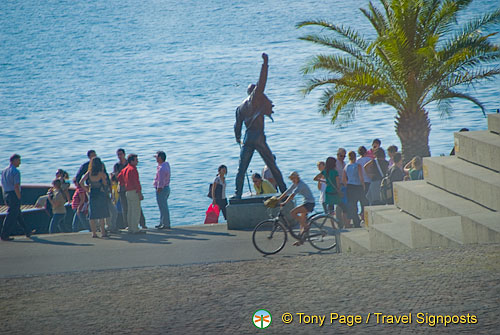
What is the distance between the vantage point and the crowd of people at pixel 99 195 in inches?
525

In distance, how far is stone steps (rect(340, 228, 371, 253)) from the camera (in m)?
10.8

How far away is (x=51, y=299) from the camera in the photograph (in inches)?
322

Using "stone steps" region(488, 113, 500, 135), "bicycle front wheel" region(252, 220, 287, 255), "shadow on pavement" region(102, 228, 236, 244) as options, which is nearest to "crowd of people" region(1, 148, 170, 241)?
"shadow on pavement" region(102, 228, 236, 244)

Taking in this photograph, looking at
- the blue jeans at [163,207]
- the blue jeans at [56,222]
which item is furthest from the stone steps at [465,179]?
the blue jeans at [56,222]

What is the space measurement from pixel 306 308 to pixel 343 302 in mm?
364

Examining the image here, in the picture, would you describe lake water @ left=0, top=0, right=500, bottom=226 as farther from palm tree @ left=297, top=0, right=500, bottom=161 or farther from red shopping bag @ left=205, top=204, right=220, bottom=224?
red shopping bag @ left=205, top=204, right=220, bottom=224

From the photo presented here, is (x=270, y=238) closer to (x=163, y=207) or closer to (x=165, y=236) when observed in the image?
(x=165, y=236)

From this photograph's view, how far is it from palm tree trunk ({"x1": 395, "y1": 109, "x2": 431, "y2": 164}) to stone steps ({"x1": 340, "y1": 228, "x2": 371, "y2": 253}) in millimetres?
7092

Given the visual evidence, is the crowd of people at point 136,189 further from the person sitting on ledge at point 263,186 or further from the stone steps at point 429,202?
the stone steps at point 429,202

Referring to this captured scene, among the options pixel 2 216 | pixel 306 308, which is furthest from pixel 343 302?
pixel 2 216

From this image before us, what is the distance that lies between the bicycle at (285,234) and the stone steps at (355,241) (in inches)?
5.5

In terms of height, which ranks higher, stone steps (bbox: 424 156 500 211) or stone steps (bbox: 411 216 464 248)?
stone steps (bbox: 424 156 500 211)

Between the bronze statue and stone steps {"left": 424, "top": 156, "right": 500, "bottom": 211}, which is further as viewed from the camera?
the bronze statue

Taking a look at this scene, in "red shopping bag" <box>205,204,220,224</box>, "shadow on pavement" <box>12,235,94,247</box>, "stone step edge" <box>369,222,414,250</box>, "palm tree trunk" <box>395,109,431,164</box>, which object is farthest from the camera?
"palm tree trunk" <box>395,109,431,164</box>
